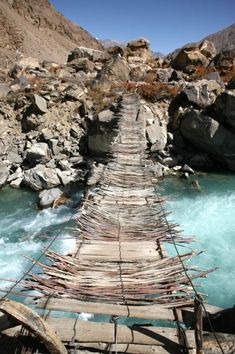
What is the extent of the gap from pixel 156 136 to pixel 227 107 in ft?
11.6

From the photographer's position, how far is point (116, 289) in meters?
3.18

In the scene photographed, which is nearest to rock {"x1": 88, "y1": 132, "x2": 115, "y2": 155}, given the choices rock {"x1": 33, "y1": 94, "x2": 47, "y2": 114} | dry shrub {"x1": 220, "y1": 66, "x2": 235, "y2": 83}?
rock {"x1": 33, "y1": 94, "x2": 47, "y2": 114}

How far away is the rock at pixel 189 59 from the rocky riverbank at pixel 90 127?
3.66 meters

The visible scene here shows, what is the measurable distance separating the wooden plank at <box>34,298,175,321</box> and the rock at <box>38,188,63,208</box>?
335 inches

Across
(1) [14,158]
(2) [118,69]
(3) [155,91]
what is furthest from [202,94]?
(1) [14,158]

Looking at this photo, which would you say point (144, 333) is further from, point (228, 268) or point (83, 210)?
point (228, 268)

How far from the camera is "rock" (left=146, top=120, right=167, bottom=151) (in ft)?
48.1

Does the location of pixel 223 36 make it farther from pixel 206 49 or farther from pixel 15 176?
pixel 15 176

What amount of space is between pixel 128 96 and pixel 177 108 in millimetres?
2766

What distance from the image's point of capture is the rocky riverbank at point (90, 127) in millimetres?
13766

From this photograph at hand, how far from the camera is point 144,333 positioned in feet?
8.78

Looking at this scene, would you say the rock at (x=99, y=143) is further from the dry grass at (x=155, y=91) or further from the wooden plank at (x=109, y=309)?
the wooden plank at (x=109, y=309)

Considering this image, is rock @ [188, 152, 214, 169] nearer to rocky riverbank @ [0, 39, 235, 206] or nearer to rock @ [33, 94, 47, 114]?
rocky riverbank @ [0, 39, 235, 206]

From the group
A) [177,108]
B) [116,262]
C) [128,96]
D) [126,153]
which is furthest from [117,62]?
[116,262]
